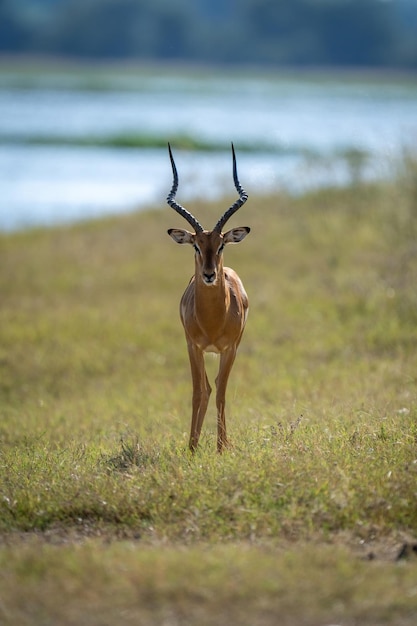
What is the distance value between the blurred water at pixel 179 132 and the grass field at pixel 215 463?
6.51 meters

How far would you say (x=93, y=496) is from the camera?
6.40m

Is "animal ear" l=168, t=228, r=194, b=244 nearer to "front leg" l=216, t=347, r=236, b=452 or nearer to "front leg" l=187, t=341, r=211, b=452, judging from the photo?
"front leg" l=187, t=341, r=211, b=452

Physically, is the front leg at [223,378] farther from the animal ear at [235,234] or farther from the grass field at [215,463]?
the animal ear at [235,234]

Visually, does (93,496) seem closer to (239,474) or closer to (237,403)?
(239,474)

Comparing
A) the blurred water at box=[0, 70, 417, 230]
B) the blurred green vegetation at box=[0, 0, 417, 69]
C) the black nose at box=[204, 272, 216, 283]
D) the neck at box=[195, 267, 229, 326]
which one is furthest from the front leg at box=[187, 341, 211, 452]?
the blurred green vegetation at box=[0, 0, 417, 69]

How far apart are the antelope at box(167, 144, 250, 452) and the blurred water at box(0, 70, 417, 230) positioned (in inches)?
474

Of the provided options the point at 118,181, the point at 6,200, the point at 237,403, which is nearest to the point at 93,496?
the point at 237,403

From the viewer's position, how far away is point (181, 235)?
7.76m

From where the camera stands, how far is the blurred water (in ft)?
A: 87.2

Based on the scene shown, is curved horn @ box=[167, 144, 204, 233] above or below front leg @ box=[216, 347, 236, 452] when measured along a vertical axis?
above

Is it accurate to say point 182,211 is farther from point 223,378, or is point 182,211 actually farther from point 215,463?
point 215,463

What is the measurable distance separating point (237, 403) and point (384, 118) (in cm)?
5018

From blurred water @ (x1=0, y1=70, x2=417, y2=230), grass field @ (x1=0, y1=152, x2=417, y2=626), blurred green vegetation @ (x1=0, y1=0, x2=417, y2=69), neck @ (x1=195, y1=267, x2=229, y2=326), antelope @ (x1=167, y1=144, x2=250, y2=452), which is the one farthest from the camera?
blurred green vegetation @ (x1=0, y1=0, x2=417, y2=69)

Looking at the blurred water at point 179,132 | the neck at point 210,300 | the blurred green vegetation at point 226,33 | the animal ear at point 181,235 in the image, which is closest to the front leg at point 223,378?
the neck at point 210,300
